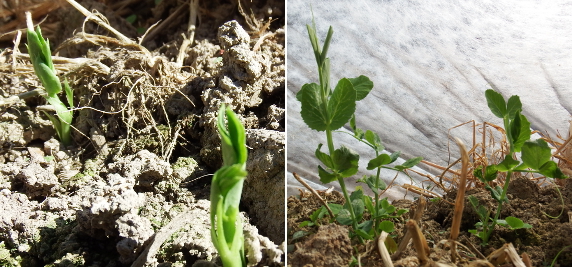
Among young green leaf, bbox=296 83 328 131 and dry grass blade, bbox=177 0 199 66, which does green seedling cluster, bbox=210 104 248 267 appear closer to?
young green leaf, bbox=296 83 328 131

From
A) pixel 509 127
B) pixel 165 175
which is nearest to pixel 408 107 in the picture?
pixel 509 127

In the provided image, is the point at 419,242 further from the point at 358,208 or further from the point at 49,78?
the point at 49,78

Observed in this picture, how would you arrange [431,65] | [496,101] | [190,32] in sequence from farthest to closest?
[190,32] < [431,65] < [496,101]

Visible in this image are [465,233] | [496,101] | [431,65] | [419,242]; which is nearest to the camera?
[419,242]

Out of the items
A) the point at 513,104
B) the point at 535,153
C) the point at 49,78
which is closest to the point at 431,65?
the point at 513,104

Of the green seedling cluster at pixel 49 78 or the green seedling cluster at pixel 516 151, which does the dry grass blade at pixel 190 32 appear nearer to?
the green seedling cluster at pixel 49 78
